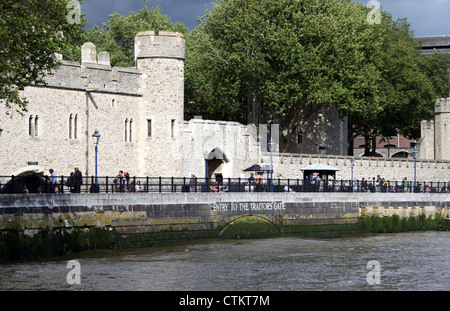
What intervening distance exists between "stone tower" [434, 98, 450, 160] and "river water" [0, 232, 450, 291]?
111 ft

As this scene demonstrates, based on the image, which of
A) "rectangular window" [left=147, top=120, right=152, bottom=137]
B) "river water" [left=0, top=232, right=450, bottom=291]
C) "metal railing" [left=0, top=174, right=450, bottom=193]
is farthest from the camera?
"rectangular window" [left=147, top=120, right=152, bottom=137]

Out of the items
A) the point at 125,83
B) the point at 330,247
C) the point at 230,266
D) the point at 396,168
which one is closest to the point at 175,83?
the point at 125,83

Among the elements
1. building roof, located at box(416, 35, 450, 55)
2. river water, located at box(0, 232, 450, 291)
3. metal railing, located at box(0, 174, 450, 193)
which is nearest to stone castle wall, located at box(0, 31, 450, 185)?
metal railing, located at box(0, 174, 450, 193)

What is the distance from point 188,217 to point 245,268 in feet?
26.6

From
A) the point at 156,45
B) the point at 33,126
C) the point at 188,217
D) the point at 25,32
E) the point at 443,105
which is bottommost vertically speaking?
the point at 188,217

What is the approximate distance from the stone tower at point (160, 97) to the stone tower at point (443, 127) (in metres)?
30.7

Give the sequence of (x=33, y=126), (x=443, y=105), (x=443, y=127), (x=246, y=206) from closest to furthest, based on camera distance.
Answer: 1. (x=246, y=206)
2. (x=33, y=126)
3. (x=443, y=105)
4. (x=443, y=127)

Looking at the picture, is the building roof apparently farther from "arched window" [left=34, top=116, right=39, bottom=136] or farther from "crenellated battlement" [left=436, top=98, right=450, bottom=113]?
"arched window" [left=34, top=116, right=39, bottom=136]

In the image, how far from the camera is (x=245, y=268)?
98.2ft

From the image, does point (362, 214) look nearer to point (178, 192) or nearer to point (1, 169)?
point (178, 192)

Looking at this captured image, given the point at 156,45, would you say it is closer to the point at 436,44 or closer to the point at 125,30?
the point at 125,30

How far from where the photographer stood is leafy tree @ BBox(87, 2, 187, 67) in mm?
72562

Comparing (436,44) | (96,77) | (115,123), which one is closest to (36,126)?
(96,77)

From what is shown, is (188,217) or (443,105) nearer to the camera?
(188,217)
